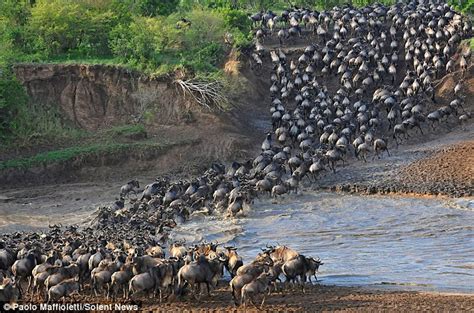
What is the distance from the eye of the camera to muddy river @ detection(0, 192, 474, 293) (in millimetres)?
21875

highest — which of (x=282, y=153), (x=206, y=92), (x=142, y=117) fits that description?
(x=206, y=92)

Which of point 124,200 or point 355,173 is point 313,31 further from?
point 124,200

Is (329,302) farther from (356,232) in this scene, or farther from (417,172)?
(417,172)

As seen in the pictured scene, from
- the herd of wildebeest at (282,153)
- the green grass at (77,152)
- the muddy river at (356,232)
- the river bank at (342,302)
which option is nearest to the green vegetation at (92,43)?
the green grass at (77,152)

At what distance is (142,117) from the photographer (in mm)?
39688

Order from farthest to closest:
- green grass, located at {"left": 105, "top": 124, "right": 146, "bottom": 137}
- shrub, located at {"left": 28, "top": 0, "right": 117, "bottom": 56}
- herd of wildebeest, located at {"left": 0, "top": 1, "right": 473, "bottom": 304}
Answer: shrub, located at {"left": 28, "top": 0, "right": 117, "bottom": 56} → green grass, located at {"left": 105, "top": 124, "right": 146, "bottom": 137} → herd of wildebeest, located at {"left": 0, "top": 1, "right": 473, "bottom": 304}

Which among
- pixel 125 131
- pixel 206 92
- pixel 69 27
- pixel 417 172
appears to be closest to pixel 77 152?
pixel 125 131

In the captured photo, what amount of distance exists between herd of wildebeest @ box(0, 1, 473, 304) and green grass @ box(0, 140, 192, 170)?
3.16 m

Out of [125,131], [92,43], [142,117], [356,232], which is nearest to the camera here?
[356,232]

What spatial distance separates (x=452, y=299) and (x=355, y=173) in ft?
50.5

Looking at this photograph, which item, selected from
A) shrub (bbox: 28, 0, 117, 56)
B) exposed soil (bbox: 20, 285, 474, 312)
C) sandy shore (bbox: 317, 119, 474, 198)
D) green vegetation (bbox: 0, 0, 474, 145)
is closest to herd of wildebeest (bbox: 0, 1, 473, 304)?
exposed soil (bbox: 20, 285, 474, 312)

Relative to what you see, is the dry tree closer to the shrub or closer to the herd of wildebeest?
the herd of wildebeest

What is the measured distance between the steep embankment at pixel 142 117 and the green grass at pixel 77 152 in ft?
0.12

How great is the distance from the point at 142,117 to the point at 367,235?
15.4 m
